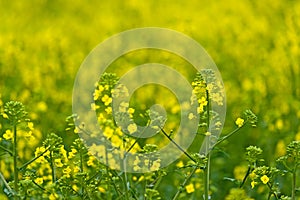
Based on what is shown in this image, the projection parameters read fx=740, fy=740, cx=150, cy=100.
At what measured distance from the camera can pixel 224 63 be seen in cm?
693

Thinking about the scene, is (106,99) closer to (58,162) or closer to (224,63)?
(58,162)

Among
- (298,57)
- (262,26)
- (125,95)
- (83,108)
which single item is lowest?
(125,95)

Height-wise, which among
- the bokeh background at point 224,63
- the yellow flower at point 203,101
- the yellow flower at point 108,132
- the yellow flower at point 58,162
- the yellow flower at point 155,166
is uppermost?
the bokeh background at point 224,63

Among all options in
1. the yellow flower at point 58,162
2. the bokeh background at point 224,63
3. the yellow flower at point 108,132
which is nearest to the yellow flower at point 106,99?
the yellow flower at point 108,132

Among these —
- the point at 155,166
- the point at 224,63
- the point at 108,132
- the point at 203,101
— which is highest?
the point at 224,63

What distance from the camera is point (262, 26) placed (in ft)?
→ 26.3

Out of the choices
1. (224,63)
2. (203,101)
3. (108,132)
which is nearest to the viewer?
(108,132)

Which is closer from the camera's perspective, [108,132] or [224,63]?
[108,132]

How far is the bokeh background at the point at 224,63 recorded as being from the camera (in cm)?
518

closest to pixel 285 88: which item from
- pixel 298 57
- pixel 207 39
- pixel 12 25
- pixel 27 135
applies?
pixel 298 57

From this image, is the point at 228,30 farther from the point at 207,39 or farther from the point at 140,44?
the point at 140,44

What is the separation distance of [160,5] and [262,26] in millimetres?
3227

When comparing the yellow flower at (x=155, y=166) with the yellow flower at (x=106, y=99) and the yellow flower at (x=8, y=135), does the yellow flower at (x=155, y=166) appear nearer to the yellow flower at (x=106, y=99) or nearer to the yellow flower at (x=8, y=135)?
the yellow flower at (x=106, y=99)

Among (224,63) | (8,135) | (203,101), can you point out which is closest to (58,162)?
(8,135)
